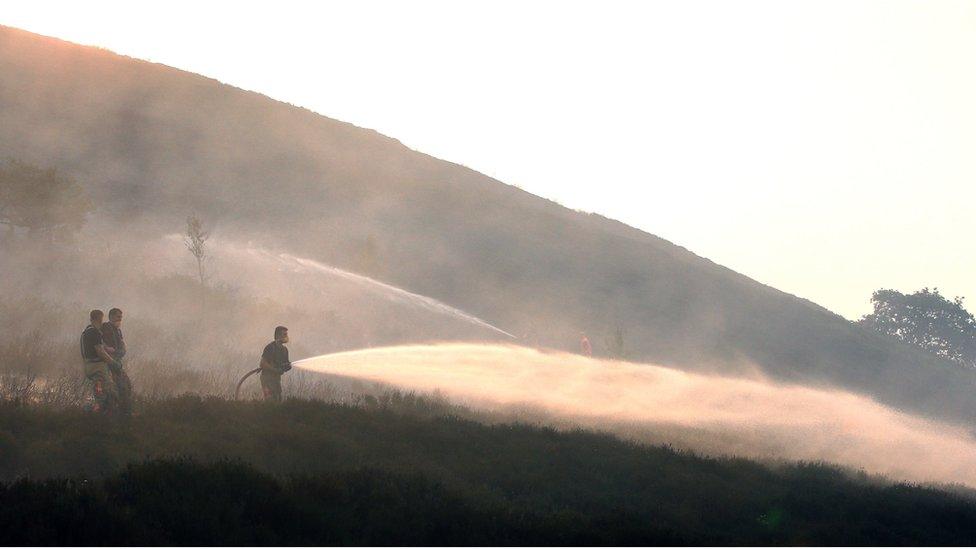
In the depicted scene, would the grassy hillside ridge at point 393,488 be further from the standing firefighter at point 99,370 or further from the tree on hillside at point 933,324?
the tree on hillside at point 933,324

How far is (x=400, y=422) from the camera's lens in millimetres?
20016

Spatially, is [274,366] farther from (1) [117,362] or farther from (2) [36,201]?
(2) [36,201]

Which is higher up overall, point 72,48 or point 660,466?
point 72,48

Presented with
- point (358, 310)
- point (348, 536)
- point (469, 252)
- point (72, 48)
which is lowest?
point (348, 536)

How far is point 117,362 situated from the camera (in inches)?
762

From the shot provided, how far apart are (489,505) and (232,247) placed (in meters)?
49.3

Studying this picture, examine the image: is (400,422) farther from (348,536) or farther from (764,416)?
(764,416)

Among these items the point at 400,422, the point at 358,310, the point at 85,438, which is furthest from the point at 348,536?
the point at 358,310

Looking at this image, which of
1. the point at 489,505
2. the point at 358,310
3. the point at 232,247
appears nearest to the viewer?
the point at 489,505

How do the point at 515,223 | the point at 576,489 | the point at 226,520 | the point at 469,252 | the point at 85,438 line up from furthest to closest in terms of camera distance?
1. the point at 515,223
2. the point at 469,252
3. the point at 576,489
4. the point at 85,438
5. the point at 226,520

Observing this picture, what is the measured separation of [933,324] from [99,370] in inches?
5900

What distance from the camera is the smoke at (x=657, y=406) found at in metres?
31.9

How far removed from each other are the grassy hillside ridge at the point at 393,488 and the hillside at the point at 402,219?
4221 centimetres

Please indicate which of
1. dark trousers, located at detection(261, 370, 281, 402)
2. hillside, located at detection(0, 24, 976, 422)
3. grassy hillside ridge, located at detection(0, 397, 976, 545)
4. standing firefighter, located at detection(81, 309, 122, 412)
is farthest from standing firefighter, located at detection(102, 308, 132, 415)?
hillside, located at detection(0, 24, 976, 422)
